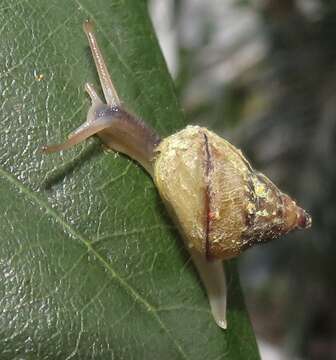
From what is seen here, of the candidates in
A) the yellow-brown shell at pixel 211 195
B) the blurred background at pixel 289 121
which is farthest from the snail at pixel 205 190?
the blurred background at pixel 289 121

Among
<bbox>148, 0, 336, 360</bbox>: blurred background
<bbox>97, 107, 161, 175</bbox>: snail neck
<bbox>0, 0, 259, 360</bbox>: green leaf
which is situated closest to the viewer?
<bbox>0, 0, 259, 360</bbox>: green leaf

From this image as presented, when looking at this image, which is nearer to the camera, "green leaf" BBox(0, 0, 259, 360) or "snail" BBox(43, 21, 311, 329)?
"green leaf" BBox(0, 0, 259, 360)

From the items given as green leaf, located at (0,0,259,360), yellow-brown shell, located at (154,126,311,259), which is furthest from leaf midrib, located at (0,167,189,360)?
yellow-brown shell, located at (154,126,311,259)

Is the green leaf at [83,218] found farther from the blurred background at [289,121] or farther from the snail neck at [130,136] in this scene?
the blurred background at [289,121]

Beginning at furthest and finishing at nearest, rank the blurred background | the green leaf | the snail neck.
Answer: the blurred background < the snail neck < the green leaf

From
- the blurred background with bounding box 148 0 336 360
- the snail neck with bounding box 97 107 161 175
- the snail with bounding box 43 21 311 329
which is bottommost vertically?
the blurred background with bounding box 148 0 336 360

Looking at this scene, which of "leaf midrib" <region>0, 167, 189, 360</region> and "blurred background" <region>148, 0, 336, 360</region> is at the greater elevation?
"leaf midrib" <region>0, 167, 189, 360</region>

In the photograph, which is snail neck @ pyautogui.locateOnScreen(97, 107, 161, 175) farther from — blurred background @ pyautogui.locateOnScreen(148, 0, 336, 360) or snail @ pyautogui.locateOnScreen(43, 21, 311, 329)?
blurred background @ pyautogui.locateOnScreen(148, 0, 336, 360)

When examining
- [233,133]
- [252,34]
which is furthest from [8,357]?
[252,34]
